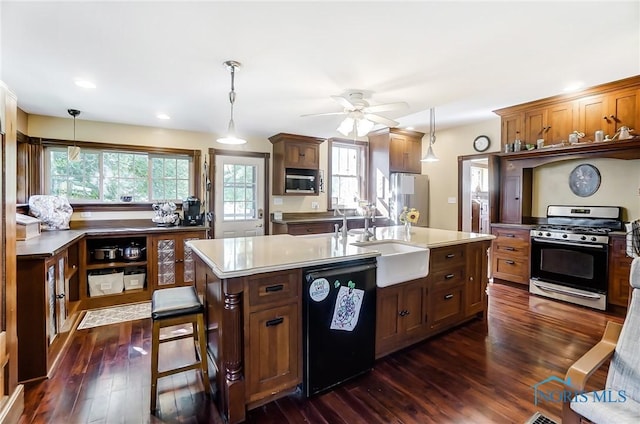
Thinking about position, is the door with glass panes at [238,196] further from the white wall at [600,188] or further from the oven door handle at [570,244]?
the white wall at [600,188]

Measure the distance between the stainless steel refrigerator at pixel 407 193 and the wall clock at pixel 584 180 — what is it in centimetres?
Result: 215

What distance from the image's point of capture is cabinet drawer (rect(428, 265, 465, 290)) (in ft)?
9.14

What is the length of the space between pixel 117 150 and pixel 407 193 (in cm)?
461

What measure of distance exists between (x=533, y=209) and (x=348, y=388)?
4.02 metres

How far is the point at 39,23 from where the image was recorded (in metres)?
1.93

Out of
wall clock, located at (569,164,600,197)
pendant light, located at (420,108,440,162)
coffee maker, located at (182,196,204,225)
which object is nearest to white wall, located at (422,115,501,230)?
pendant light, located at (420,108,440,162)

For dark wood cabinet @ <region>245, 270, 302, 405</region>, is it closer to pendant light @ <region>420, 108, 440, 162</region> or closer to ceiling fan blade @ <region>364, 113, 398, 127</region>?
ceiling fan blade @ <region>364, 113, 398, 127</region>

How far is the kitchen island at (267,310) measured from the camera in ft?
5.84

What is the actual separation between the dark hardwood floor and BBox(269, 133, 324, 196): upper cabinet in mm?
3017

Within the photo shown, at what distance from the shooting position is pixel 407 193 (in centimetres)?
545

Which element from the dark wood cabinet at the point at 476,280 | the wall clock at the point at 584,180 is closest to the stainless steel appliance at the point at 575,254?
the wall clock at the point at 584,180

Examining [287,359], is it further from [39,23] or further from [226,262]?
[39,23]

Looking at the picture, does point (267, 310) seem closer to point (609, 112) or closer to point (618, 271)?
point (618, 271)

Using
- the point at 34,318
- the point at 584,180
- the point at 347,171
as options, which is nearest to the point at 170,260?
the point at 34,318
